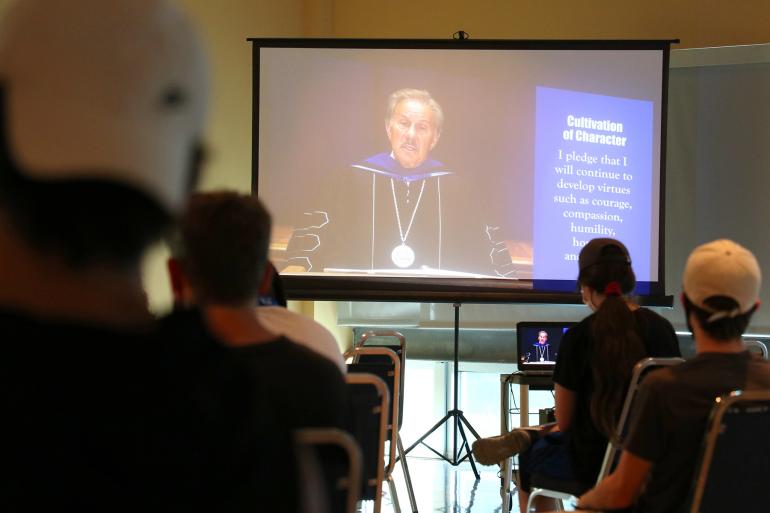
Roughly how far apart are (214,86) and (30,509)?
0.27m

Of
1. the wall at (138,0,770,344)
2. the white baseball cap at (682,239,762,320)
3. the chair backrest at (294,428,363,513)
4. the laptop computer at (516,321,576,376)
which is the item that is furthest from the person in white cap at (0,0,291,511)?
the wall at (138,0,770,344)

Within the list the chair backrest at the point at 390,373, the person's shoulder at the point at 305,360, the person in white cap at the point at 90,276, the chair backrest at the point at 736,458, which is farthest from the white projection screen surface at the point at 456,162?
the person in white cap at the point at 90,276

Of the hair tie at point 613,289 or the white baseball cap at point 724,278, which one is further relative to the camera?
the hair tie at point 613,289

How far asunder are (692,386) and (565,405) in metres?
0.79

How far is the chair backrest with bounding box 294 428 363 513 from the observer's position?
1123 mm

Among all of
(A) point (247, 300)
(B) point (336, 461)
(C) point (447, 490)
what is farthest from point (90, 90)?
(C) point (447, 490)

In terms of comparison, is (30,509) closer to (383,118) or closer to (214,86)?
(214,86)

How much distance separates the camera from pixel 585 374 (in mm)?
2465

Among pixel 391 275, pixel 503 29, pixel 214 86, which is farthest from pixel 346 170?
pixel 214 86

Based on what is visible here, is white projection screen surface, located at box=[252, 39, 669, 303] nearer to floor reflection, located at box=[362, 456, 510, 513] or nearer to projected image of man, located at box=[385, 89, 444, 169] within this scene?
projected image of man, located at box=[385, 89, 444, 169]

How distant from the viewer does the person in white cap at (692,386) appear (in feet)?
5.59

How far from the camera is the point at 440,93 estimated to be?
5039 mm

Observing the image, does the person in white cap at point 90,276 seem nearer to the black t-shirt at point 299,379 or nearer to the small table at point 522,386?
the black t-shirt at point 299,379

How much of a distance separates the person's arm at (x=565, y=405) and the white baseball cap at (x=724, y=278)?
0.74 metres
